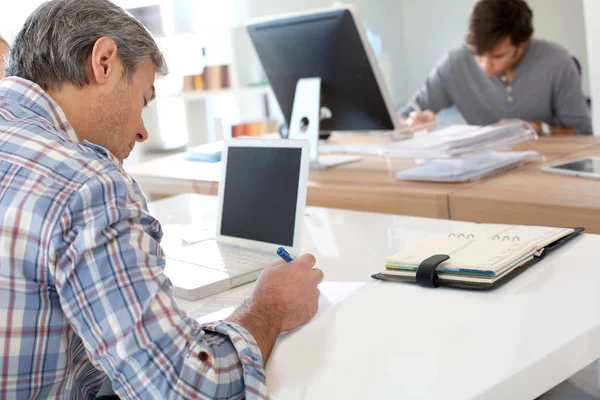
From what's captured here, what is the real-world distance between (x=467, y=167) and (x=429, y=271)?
87cm

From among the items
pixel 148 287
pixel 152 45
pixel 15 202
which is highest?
pixel 152 45

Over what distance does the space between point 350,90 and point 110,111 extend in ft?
4.42

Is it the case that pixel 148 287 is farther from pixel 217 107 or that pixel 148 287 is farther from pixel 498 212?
pixel 217 107

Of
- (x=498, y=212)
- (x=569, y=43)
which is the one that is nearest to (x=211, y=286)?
(x=498, y=212)

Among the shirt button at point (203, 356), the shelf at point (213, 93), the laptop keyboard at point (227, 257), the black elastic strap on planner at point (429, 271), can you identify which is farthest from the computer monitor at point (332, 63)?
the shelf at point (213, 93)

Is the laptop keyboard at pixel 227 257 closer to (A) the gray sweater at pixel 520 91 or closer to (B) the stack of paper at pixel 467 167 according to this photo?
(B) the stack of paper at pixel 467 167

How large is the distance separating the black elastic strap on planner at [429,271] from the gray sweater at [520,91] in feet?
6.28

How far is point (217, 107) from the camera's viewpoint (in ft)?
16.5

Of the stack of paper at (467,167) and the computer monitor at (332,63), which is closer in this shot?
the stack of paper at (467,167)

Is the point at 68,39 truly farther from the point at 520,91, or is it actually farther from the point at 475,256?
the point at 520,91

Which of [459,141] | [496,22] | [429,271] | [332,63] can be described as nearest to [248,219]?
[429,271]

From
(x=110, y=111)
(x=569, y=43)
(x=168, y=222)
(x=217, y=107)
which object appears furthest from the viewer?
(x=569, y=43)

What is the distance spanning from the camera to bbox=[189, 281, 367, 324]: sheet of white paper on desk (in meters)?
1.15

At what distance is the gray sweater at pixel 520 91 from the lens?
112 inches
